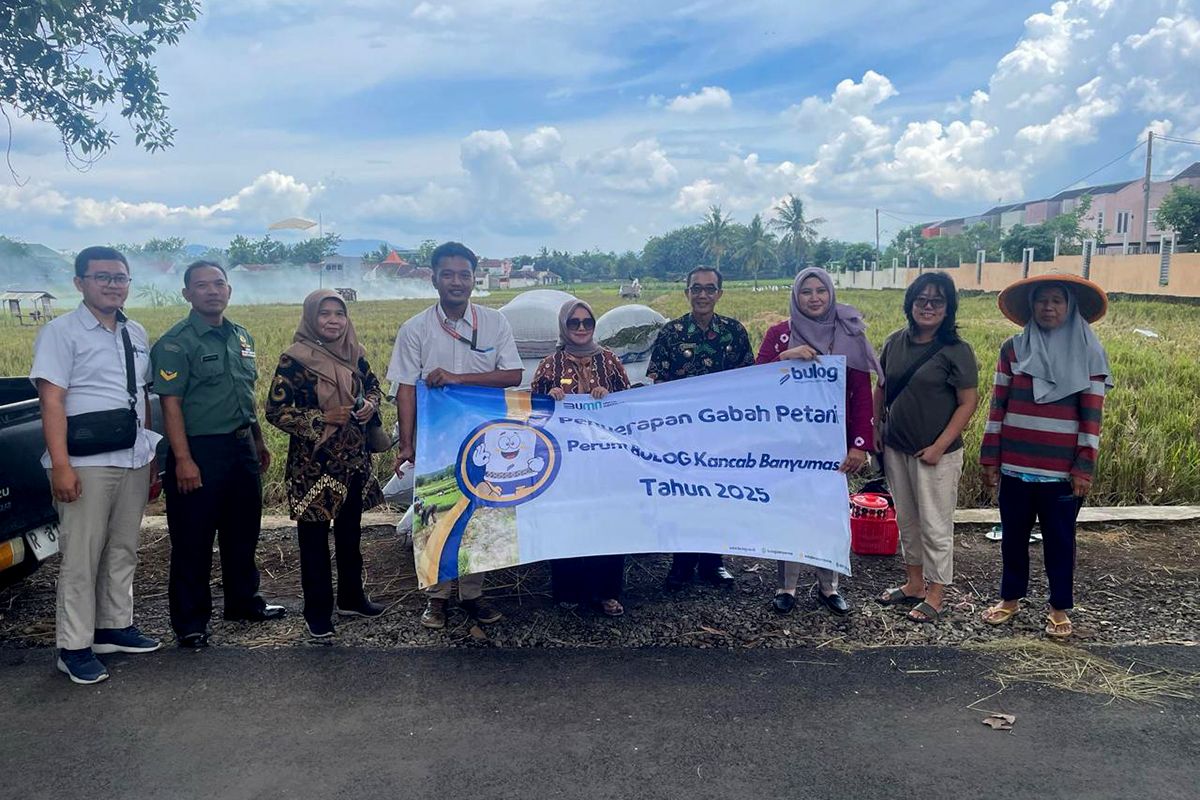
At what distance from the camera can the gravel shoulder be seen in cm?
420

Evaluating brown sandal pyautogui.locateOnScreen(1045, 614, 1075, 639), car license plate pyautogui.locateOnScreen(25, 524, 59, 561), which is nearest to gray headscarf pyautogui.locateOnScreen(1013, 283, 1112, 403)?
brown sandal pyautogui.locateOnScreen(1045, 614, 1075, 639)

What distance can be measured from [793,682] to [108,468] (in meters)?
3.27

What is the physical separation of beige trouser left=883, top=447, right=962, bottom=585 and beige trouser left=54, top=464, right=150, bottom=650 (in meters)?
3.87

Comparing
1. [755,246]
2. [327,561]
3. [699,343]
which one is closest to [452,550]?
[327,561]

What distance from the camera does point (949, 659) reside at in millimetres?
3922

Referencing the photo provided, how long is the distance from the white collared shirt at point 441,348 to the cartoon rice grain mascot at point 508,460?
452 mm

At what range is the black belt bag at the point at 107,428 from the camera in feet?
12.5

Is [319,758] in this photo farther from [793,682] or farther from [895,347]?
[895,347]

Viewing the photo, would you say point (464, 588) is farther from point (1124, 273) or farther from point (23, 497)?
point (1124, 273)

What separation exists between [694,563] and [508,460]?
55.0 inches

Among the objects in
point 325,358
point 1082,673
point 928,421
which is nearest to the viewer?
point 1082,673

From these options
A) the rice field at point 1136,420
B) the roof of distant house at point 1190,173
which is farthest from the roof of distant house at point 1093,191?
the rice field at point 1136,420

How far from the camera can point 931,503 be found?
436 centimetres

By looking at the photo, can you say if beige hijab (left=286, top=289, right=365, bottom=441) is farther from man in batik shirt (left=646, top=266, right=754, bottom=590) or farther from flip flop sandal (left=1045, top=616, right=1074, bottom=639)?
flip flop sandal (left=1045, top=616, right=1074, bottom=639)
